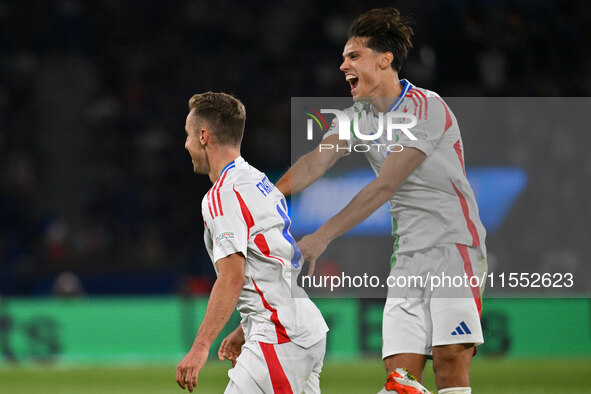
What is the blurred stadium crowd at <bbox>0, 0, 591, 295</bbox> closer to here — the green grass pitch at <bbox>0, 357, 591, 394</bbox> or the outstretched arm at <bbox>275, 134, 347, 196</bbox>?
the green grass pitch at <bbox>0, 357, 591, 394</bbox>

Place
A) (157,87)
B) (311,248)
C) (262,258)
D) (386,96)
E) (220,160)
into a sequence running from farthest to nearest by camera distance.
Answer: (157,87)
(386,96)
(311,248)
(220,160)
(262,258)

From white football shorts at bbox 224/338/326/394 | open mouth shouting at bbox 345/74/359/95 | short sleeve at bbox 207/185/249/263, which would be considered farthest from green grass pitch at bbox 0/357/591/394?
short sleeve at bbox 207/185/249/263

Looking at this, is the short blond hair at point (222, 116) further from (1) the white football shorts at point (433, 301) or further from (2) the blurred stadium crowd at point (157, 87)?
(2) the blurred stadium crowd at point (157, 87)

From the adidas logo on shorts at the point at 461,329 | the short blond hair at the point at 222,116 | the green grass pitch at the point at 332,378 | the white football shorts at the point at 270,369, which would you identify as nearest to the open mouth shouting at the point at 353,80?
the short blond hair at the point at 222,116

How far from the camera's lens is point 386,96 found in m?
4.48

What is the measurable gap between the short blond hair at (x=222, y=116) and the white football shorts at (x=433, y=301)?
1092 millimetres

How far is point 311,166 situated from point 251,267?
1.04 metres

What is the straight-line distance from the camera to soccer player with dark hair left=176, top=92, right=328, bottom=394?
358 centimetres

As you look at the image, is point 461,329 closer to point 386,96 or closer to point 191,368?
point 386,96

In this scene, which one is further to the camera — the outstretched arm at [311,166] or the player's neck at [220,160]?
the outstretched arm at [311,166]

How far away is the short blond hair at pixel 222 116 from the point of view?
3873mm

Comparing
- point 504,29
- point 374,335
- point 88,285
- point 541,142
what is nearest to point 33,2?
point 88,285

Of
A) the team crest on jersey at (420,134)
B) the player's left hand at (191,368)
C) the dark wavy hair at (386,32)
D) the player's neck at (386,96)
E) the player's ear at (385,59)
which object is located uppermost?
the dark wavy hair at (386,32)

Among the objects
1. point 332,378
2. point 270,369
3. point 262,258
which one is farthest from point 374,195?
point 332,378
